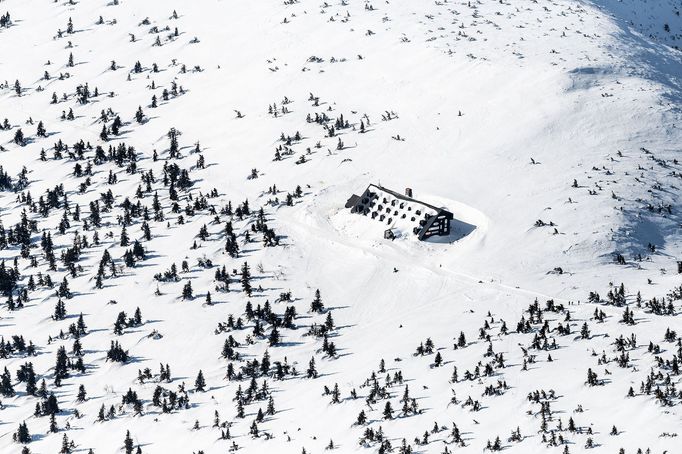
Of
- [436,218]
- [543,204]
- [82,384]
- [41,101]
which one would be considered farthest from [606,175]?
[41,101]

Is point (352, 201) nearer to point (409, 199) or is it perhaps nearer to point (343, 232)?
point (343, 232)

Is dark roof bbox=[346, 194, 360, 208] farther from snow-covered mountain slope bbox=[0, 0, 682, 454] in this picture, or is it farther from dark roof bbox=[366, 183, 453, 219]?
snow-covered mountain slope bbox=[0, 0, 682, 454]

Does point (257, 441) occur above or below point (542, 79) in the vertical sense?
below

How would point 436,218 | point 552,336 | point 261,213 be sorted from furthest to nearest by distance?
point 261,213 → point 436,218 → point 552,336

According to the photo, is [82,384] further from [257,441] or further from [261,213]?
[261,213]

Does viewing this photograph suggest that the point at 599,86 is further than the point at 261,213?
Yes

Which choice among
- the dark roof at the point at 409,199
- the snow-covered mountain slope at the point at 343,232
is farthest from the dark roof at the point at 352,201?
the snow-covered mountain slope at the point at 343,232

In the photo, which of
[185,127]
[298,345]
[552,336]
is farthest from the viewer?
[185,127]

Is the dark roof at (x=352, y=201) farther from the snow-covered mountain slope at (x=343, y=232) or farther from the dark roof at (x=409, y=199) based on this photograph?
the snow-covered mountain slope at (x=343, y=232)

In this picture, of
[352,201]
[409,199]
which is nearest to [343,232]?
[352,201]
